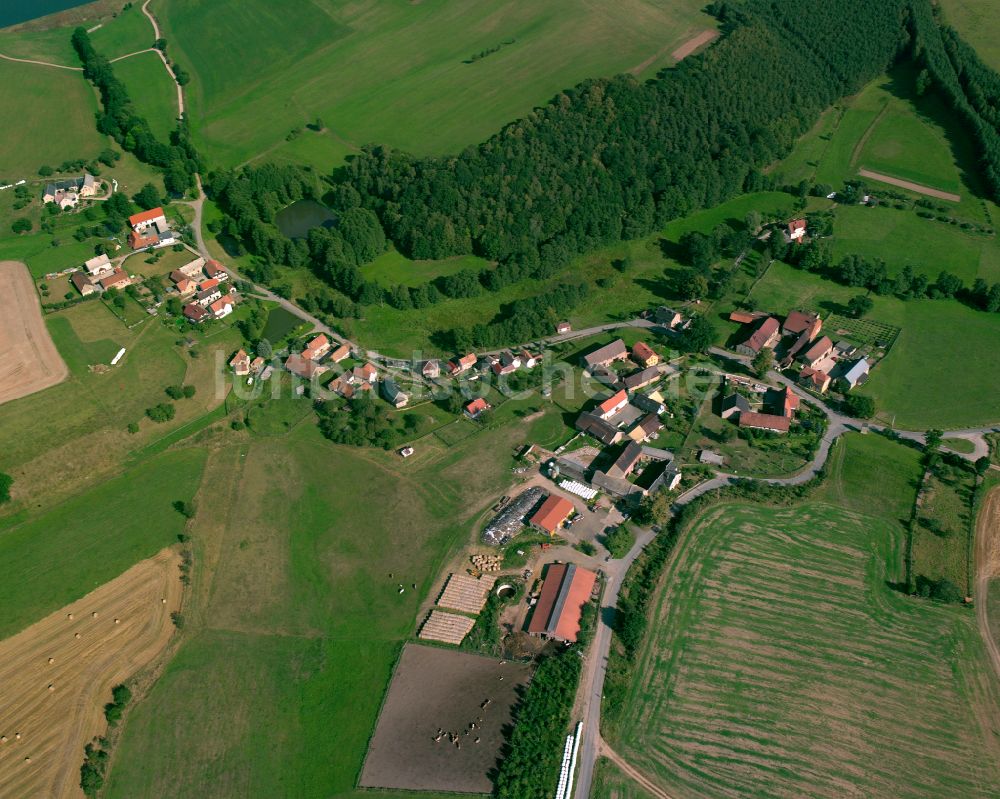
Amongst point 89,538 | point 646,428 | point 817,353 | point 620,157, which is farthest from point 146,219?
point 817,353

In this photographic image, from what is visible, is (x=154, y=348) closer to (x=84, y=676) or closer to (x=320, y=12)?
(x=84, y=676)

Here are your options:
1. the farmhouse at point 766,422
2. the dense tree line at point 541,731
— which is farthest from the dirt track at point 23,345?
the farmhouse at point 766,422

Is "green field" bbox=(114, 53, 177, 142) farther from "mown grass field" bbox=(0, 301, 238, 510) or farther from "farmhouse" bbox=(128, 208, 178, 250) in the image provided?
"mown grass field" bbox=(0, 301, 238, 510)

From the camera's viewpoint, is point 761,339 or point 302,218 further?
point 302,218

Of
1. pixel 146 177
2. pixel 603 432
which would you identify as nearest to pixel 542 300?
pixel 603 432

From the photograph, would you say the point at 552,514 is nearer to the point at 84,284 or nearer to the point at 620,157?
the point at 620,157

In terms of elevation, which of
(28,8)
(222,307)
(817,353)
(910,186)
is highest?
(28,8)

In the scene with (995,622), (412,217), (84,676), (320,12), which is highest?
(320,12)
